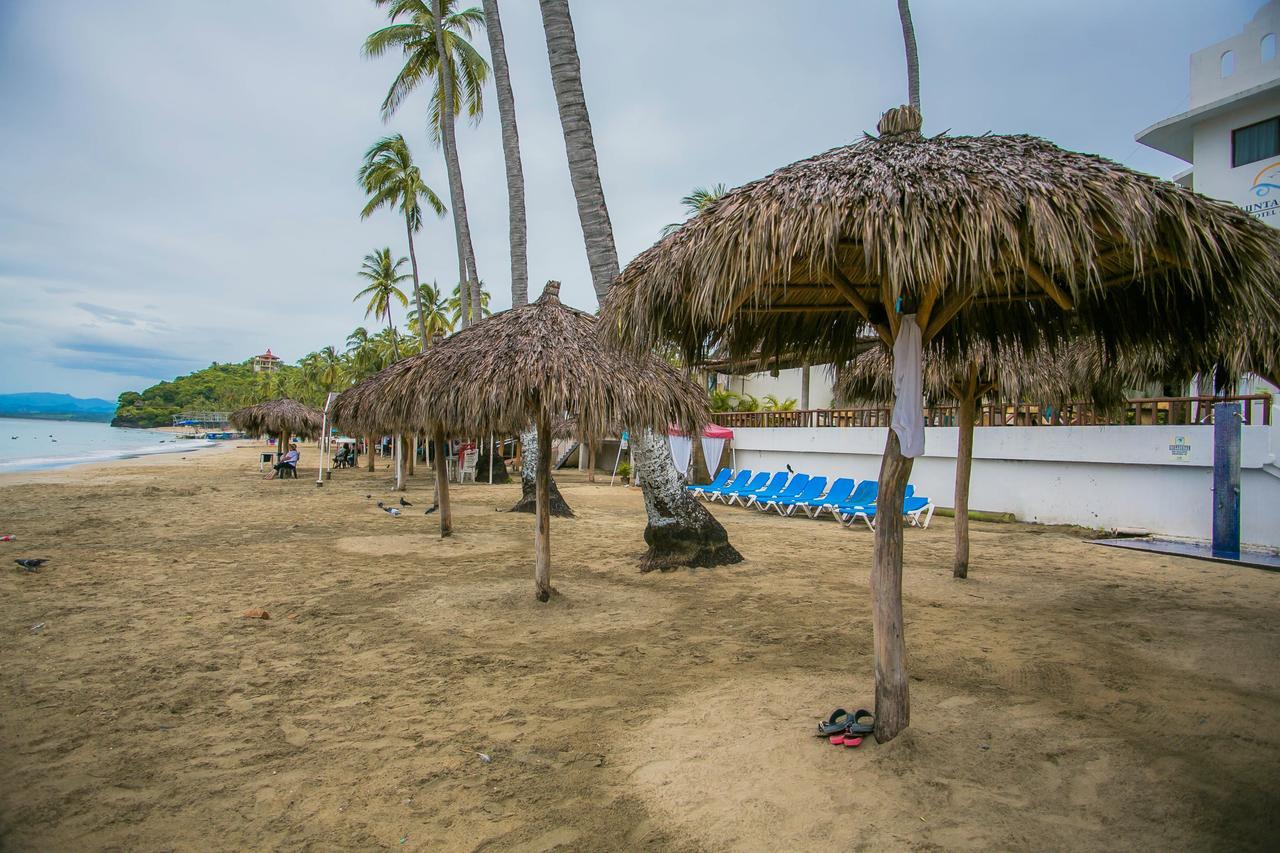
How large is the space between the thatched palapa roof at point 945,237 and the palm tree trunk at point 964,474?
12.6 ft

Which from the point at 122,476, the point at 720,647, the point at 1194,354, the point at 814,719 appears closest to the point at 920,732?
the point at 814,719

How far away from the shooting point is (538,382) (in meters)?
6.01

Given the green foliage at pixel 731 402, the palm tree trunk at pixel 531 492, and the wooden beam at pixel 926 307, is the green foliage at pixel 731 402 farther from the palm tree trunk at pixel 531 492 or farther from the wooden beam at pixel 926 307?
the wooden beam at pixel 926 307

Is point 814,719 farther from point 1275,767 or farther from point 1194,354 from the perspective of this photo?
point 1194,354

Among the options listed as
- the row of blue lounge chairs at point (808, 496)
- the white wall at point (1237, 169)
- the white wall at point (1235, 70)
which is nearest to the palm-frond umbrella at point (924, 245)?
the row of blue lounge chairs at point (808, 496)

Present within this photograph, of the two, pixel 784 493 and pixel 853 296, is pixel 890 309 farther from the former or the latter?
pixel 784 493

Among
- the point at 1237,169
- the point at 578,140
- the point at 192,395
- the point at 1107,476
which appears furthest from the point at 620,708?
the point at 192,395

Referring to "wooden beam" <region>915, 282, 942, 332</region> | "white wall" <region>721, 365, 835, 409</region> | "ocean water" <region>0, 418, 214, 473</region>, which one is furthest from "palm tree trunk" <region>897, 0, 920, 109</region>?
"ocean water" <region>0, 418, 214, 473</region>

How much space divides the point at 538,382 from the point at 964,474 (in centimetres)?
513

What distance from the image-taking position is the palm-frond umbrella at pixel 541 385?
20.1ft

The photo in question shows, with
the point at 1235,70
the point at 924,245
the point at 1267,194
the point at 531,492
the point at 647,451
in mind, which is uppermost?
the point at 1235,70

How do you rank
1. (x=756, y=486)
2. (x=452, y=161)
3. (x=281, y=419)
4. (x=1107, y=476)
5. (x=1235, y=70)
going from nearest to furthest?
(x=1107, y=476), (x=1235, y=70), (x=756, y=486), (x=452, y=161), (x=281, y=419)

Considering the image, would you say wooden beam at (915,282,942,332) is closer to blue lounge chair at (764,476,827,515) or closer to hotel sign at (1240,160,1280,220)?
blue lounge chair at (764,476,827,515)

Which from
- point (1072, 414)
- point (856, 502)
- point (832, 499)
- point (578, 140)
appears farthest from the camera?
point (832, 499)
